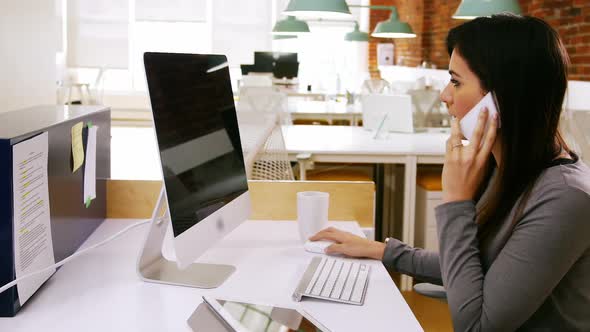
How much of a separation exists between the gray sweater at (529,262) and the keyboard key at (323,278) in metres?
0.23

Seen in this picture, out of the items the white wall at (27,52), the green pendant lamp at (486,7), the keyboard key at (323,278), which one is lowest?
the keyboard key at (323,278)

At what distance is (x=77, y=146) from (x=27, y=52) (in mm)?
2822

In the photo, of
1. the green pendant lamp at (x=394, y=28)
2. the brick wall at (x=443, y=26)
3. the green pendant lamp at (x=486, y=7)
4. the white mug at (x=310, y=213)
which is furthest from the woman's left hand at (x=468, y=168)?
the green pendant lamp at (x=394, y=28)

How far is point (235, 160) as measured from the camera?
1.54 meters

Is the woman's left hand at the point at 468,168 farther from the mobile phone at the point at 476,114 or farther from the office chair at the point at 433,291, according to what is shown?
the office chair at the point at 433,291

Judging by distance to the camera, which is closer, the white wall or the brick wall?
the white wall

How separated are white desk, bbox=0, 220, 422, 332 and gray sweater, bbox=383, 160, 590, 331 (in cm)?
13

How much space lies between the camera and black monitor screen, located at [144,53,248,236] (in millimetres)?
1192

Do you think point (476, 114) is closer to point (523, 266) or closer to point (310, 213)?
point (523, 266)

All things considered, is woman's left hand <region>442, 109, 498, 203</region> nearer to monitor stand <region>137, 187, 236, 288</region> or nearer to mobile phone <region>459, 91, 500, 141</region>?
mobile phone <region>459, 91, 500, 141</region>

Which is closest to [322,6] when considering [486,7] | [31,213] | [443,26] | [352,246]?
Answer: [486,7]

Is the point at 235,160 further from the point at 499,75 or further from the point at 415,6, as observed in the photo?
the point at 415,6

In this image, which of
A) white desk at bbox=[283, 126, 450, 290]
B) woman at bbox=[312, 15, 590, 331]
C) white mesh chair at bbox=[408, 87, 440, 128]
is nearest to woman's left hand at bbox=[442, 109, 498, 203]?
woman at bbox=[312, 15, 590, 331]

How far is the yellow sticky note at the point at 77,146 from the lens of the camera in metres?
1.47
